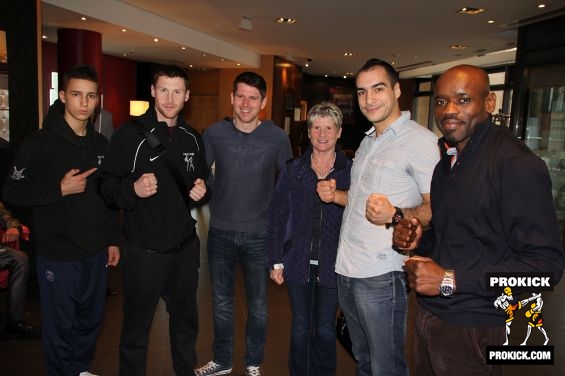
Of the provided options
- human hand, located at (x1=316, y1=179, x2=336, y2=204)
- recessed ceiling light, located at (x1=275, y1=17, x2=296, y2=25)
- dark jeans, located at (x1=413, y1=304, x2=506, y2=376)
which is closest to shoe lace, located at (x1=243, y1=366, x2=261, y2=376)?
human hand, located at (x1=316, y1=179, x2=336, y2=204)

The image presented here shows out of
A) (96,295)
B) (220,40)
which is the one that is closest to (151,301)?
(96,295)

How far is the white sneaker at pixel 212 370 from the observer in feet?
9.44

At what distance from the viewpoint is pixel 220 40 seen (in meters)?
11.9

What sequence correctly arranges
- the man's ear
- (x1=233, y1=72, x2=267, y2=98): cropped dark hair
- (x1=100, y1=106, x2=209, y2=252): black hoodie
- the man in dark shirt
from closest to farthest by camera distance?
the man in dark shirt < the man's ear < (x1=100, y1=106, x2=209, y2=252): black hoodie < (x1=233, y1=72, x2=267, y2=98): cropped dark hair

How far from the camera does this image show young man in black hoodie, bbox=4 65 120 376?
96.0 inches

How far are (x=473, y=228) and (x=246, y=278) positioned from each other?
171 cm

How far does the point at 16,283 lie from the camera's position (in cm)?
336

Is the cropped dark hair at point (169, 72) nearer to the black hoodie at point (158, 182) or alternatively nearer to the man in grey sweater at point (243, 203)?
the black hoodie at point (158, 182)

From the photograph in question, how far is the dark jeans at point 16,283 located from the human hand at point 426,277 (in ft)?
9.99

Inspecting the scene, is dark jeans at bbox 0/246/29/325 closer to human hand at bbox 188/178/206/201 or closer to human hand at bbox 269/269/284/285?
human hand at bbox 188/178/206/201

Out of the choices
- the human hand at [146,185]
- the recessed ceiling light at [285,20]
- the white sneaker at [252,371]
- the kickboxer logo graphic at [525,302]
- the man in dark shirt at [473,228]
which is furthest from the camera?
the recessed ceiling light at [285,20]

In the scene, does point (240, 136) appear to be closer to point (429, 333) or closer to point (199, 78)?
point (429, 333)

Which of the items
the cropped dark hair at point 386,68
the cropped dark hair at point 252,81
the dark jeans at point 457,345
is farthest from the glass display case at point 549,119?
the dark jeans at point 457,345

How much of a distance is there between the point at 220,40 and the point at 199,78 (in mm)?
3761
